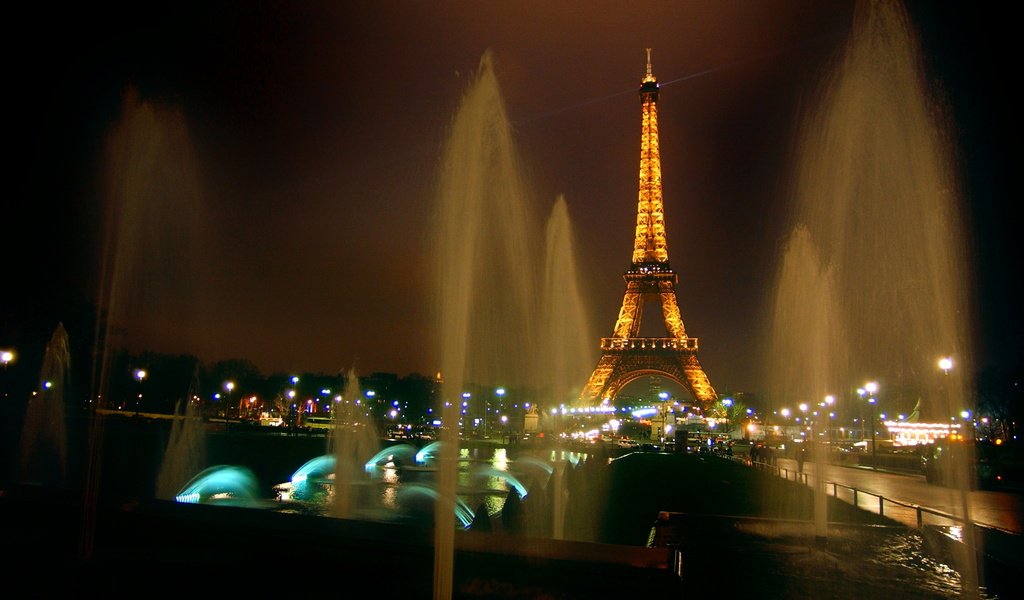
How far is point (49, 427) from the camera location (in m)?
33.0

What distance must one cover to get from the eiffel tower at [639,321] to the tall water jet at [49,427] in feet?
167

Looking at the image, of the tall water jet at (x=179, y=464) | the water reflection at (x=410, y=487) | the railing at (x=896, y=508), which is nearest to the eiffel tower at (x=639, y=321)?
the water reflection at (x=410, y=487)

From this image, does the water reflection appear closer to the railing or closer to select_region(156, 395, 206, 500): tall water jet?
select_region(156, 395, 206, 500): tall water jet

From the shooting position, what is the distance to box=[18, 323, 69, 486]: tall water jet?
21859 millimetres

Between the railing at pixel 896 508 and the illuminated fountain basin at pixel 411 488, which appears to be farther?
the illuminated fountain basin at pixel 411 488

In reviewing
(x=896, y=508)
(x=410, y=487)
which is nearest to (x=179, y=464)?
(x=410, y=487)

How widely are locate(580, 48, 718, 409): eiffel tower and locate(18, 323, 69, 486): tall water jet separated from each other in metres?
51.0

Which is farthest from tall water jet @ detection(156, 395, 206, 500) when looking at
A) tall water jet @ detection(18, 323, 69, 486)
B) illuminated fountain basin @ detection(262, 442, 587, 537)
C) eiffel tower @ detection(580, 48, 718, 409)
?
eiffel tower @ detection(580, 48, 718, 409)

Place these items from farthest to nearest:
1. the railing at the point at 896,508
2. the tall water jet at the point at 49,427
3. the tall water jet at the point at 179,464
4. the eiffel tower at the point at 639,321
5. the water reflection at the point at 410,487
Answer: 1. the eiffel tower at the point at 639,321
2. the tall water jet at the point at 49,427
3. the tall water jet at the point at 179,464
4. the water reflection at the point at 410,487
5. the railing at the point at 896,508

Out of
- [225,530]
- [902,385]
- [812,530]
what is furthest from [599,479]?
[902,385]

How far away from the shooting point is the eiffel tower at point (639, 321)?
259 feet

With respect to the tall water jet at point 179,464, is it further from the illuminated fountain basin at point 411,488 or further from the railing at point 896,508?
the railing at point 896,508

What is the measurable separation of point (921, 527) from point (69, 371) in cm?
5025

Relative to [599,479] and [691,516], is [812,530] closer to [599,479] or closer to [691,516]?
[691,516]
